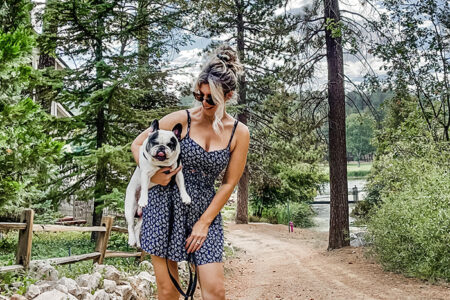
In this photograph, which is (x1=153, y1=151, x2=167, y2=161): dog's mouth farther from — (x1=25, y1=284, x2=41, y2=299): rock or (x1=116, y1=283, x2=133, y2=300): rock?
(x1=116, y1=283, x2=133, y2=300): rock

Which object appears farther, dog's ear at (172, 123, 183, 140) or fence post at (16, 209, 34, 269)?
fence post at (16, 209, 34, 269)

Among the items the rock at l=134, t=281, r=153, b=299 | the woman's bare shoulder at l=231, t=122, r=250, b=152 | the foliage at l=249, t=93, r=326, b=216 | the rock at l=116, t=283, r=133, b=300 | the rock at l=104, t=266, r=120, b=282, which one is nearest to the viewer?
the woman's bare shoulder at l=231, t=122, r=250, b=152

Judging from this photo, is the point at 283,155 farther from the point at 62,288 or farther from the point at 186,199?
the point at 186,199

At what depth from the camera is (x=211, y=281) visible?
2.30 metres

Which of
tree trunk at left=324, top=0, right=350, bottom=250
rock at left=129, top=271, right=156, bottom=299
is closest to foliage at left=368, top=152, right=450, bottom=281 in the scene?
tree trunk at left=324, top=0, right=350, bottom=250

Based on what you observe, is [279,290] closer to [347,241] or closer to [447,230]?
[447,230]

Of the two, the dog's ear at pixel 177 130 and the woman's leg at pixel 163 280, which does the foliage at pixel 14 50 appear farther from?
the woman's leg at pixel 163 280

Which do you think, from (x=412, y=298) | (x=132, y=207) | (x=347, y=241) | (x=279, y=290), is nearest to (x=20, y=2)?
(x=132, y=207)

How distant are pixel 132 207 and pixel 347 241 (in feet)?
33.6

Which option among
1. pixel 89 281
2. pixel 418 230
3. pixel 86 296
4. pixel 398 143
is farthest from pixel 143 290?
pixel 398 143

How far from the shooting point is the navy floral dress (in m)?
2.43

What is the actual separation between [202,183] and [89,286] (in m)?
3.28

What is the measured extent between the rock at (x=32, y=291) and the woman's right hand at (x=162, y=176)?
2.62 meters

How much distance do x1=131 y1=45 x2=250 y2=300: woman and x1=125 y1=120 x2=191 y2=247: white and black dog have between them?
47mm
